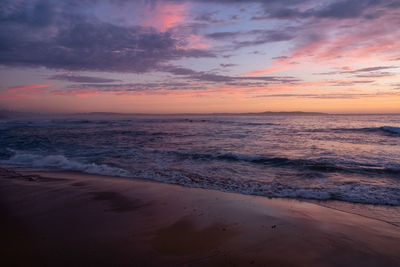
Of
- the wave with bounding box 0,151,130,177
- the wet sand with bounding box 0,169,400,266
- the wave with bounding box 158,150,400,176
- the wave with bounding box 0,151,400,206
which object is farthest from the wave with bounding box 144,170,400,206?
the wave with bounding box 158,150,400,176

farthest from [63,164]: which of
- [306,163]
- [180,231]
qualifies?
[306,163]

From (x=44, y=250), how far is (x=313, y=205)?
479 cm

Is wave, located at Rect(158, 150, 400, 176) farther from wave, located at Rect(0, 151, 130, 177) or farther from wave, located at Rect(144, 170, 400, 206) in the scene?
wave, located at Rect(0, 151, 130, 177)

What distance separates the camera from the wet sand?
9.00 feet

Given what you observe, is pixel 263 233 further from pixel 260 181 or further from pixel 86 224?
pixel 260 181

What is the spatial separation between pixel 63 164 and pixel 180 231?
738cm

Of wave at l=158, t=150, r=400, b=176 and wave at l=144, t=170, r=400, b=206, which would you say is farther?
wave at l=158, t=150, r=400, b=176

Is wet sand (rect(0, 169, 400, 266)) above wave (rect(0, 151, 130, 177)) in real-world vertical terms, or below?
above

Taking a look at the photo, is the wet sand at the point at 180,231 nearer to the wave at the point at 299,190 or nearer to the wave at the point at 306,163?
the wave at the point at 299,190

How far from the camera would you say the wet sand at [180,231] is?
9.00ft

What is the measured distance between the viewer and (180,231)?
11.4ft

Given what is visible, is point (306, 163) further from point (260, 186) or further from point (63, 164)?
point (63, 164)

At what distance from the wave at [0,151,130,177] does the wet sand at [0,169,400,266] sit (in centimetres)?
250

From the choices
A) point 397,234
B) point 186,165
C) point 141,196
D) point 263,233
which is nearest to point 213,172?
point 186,165
